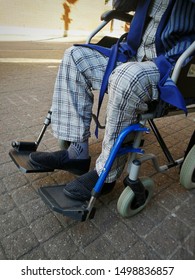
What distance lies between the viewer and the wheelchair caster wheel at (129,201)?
1.30 meters

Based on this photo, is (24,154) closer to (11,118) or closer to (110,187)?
(110,187)

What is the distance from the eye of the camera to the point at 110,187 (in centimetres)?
140

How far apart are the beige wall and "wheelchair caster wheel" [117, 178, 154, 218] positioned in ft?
27.0

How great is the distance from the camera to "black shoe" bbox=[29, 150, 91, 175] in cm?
143

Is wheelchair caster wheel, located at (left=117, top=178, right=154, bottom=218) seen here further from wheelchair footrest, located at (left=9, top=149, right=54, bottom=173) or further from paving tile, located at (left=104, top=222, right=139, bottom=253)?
wheelchair footrest, located at (left=9, top=149, right=54, bottom=173)

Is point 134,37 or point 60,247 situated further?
point 134,37

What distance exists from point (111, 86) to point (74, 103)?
32cm

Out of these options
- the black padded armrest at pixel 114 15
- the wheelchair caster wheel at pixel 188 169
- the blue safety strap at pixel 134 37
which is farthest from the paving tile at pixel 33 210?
the black padded armrest at pixel 114 15

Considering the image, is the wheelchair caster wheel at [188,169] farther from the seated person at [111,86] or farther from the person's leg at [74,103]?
the person's leg at [74,103]

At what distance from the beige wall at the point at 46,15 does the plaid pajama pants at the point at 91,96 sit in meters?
7.77

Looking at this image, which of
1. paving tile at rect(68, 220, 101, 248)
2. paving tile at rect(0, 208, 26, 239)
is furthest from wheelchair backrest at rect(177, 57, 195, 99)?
paving tile at rect(0, 208, 26, 239)

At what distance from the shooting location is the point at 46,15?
29.3 feet

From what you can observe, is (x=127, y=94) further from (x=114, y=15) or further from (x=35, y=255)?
(x=35, y=255)

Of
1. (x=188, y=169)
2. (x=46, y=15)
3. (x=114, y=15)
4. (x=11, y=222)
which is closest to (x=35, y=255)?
(x=11, y=222)
